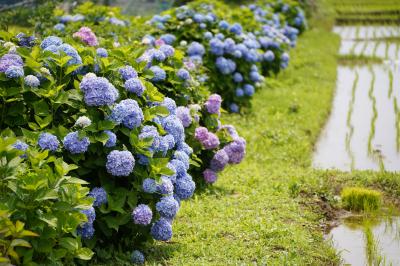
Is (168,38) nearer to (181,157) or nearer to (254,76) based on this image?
(254,76)

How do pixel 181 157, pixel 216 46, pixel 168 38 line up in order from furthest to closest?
pixel 216 46
pixel 168 38
pixel 181 157

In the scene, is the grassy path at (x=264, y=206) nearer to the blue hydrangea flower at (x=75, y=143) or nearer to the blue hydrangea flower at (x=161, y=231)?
the blue hydrangea flower at (x=161, y=231)

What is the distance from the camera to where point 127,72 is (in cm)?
424

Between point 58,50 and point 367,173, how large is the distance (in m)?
3.05

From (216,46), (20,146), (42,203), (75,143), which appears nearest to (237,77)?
(216,46)

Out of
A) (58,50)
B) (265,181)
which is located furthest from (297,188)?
(58,50)

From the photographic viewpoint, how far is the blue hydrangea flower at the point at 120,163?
3.73 metres

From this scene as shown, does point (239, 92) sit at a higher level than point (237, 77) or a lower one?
lower

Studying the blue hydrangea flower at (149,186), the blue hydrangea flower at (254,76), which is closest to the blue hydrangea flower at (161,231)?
the blue hydrangea flower at (149,186)

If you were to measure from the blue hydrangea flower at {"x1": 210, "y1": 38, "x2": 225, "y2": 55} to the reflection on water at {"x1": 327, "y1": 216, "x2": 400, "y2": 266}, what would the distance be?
294 centimetres

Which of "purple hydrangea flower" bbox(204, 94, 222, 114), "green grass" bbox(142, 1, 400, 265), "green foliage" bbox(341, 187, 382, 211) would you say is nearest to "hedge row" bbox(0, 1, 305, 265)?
"purple hydrangea flower" bbox(204, 94, 222, 114)

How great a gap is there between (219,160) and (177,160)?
111cm

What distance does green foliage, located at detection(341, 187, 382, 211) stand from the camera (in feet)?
17.3

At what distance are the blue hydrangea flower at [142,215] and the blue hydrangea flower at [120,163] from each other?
0.22 meters
